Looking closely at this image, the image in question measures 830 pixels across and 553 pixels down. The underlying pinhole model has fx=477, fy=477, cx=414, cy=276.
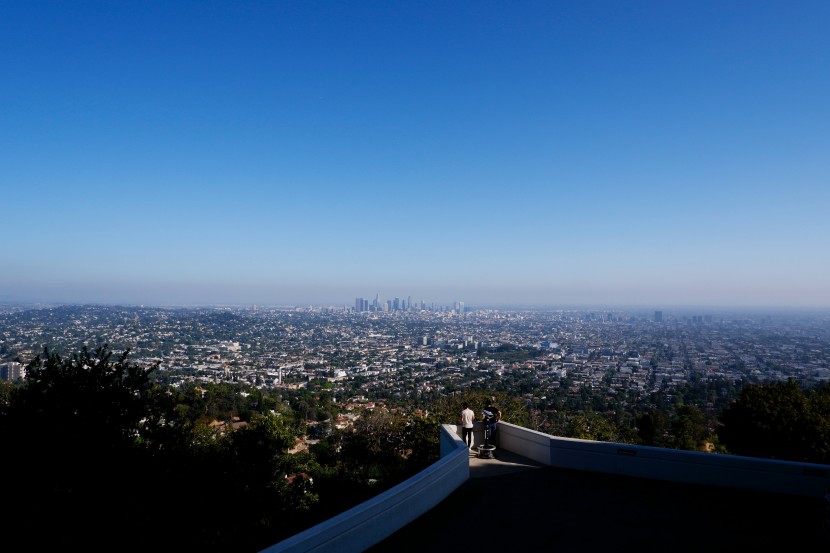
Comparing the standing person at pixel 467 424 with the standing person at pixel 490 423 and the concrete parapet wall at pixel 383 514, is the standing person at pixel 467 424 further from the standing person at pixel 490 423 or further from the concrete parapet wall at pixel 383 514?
the concrete parapet wall at pixel 383 514

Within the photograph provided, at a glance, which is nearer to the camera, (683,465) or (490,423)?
(683,465)

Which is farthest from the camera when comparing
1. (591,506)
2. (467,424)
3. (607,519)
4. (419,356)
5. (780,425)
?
(419,356)

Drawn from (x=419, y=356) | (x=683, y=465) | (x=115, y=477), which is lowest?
(x=419, y=356)

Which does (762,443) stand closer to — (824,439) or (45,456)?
(824,439)

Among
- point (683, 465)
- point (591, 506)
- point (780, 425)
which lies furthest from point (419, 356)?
point (591, 506)

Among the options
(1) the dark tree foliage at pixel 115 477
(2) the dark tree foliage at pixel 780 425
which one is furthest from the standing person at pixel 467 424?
(2) the dark tree foliage at pixel 780 425

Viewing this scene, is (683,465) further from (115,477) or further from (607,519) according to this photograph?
(115,477)

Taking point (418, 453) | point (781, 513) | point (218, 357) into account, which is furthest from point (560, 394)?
point (218, 357)
